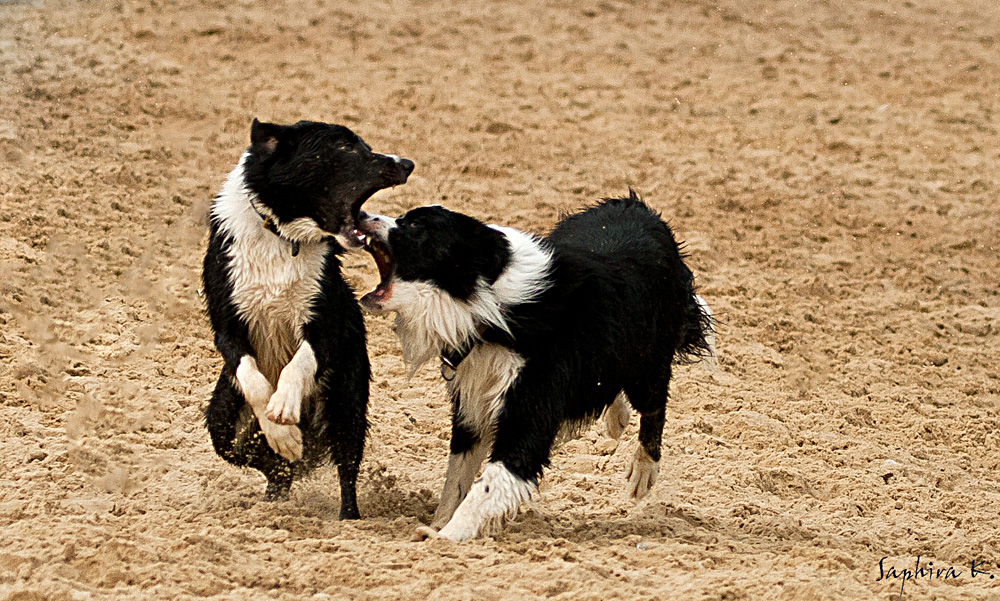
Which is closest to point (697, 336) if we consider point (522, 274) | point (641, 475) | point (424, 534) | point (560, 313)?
point (641, 475)

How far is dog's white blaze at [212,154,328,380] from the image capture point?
5.11 meters

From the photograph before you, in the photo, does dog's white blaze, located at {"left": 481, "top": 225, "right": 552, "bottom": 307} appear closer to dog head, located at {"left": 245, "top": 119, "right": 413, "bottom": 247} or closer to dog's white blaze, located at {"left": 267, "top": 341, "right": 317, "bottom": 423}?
dog head, located at {"left": 245, "top": 119, "right": 413, "bottom": 247}

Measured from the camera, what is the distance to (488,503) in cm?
484

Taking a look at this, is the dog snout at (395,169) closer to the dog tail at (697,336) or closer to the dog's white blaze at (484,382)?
the dog's white blaze at (484,382)

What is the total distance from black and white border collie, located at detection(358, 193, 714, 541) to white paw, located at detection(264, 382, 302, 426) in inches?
19.6

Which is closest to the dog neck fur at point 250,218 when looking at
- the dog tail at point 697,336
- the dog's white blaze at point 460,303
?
the dog's white blaze at point 460,303

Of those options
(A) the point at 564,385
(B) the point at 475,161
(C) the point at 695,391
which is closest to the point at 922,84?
(B) the point at 475,161

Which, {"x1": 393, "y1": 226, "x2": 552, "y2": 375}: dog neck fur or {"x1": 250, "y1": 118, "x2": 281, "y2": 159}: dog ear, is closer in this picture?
{"x1": 393, "y1": 226, "x2": 552, "y2": 375}: dog neck fur

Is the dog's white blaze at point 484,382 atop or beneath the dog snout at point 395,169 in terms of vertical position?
beneath

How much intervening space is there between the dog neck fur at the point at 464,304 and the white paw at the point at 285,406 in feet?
1.79

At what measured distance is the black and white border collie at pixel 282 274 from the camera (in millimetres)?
5074

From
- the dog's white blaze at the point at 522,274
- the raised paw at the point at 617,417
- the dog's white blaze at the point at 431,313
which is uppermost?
the dog's white blaze at the point at 522,274

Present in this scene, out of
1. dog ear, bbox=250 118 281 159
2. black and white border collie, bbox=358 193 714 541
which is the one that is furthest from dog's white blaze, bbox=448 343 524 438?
dog ear, bbox=250 118 281 159

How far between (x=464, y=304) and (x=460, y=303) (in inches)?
0.7
